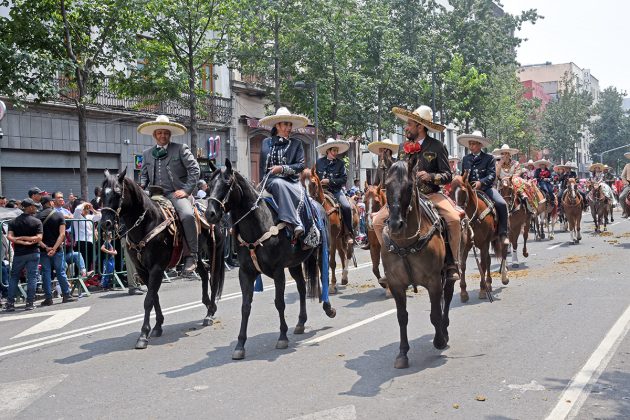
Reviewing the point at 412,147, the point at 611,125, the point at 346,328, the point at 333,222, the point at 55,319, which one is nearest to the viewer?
the point at 412,147

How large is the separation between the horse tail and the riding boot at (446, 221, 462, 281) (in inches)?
151

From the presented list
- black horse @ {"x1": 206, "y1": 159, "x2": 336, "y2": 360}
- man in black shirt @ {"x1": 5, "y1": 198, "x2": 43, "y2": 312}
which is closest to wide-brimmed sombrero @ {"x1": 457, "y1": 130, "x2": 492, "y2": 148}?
black horse @ {"x1": 206, "y1": 159, "x2": 336, "y2": 360}

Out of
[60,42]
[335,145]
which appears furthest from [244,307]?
[60,42]

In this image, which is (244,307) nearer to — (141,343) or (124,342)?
(141,343)

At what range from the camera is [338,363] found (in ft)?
25.1

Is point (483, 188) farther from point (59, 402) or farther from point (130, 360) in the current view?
point (59, 402)

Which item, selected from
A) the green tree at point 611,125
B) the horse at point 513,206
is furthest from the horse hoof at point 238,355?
the green tree at point 611,125

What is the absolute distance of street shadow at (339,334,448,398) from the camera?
21.9 feet

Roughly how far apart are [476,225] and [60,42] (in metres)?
12.6

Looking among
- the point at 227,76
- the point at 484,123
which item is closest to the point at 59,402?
the point at 227,76

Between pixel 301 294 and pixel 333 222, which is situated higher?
pixel 333 222

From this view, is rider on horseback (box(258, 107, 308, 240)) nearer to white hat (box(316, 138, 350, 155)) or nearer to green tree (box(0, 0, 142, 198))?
white hat (box(316, 138, 350, 155))

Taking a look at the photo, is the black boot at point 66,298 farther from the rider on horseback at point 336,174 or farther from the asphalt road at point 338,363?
the rider on horseback at point 336,174

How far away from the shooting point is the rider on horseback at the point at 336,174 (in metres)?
13.6
